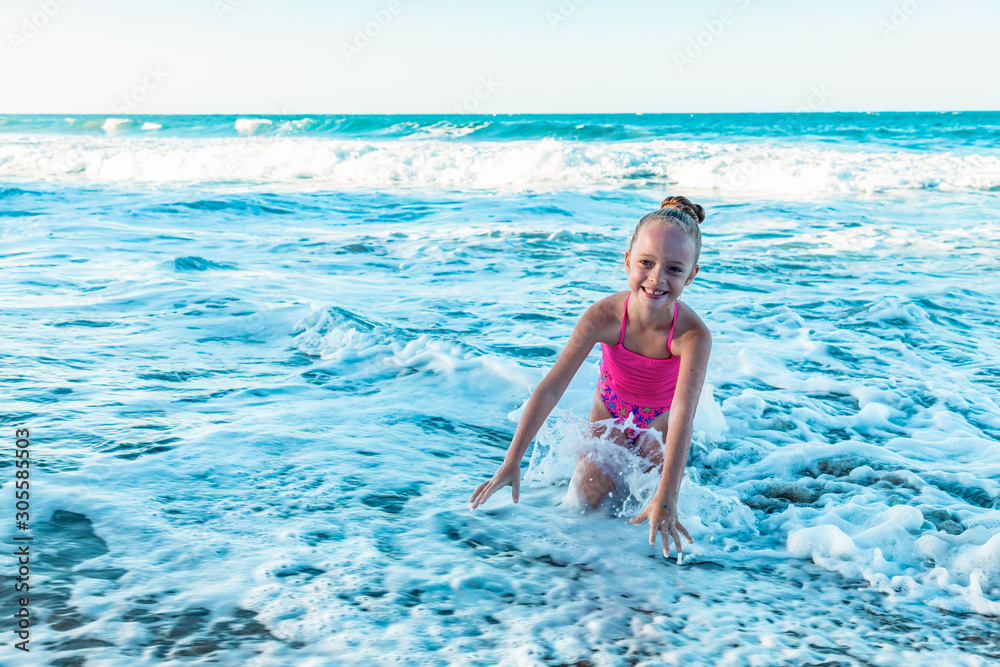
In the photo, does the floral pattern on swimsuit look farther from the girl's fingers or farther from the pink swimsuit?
the girl's fingers

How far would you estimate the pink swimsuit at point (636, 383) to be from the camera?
10.7ft

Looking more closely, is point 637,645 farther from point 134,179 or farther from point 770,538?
point 134,179

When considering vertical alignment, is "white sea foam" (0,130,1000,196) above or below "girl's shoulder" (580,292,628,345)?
above

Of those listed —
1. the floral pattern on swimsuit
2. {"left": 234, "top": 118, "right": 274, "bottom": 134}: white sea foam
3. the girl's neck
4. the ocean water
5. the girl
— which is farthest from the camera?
{"left": 234, "top": 118, "right": 274, "bottom": 134}: white sea foam

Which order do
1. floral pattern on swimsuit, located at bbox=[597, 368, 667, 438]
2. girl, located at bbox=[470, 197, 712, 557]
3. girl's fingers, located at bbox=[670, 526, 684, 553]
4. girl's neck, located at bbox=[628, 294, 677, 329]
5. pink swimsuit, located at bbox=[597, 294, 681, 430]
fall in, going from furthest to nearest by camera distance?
1. floral pattern on swimsuit, located at bbox=[597, 368, 667, 438]
2. pink swimsuit, located at bbox=[597, 294, 681, 430]
3. girl's neck, located at bbox=[628, 294, 677, 329]
4. girl, located at bbox=[470, 197, 712, 557]
5. girl's fingers, located at bbox=[670, 526, 684, 553]

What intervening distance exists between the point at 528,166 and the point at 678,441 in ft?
67.1

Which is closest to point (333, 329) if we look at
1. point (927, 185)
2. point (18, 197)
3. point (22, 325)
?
point (22, 325)

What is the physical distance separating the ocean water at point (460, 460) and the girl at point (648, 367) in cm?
Result: 17

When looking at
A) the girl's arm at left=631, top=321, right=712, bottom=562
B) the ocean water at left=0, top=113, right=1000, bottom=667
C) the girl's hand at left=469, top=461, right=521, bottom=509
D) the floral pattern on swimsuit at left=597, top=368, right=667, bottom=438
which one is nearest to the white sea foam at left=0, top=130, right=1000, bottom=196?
the ocean water at left=0, top=113, right=1000, bottom=667

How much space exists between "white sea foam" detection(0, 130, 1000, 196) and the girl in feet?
51.0

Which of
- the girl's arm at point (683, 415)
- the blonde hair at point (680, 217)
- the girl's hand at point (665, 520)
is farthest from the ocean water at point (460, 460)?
the blonde hair at point (680, 217)

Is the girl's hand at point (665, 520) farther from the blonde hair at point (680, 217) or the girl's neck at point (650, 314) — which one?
the blonde hair at point (680, 217)

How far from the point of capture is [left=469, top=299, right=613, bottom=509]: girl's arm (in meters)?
2.80

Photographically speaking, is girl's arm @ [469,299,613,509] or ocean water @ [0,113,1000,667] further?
girl's arm @ [469,299,613,509]
